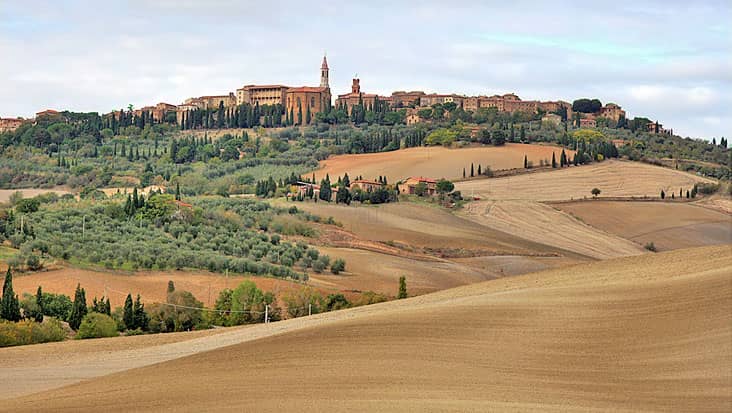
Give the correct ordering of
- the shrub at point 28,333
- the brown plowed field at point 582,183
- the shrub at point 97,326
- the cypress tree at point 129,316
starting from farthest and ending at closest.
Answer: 1. the brown plowed field at point 582,183
2. the cypress tree at point 129,316
3. the shrub at point 97,326
4. the shrub at point 28,333

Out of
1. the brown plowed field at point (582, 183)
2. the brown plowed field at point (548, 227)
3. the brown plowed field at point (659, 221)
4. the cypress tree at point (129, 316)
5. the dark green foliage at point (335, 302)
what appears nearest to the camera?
the cypress tree at point (129, 316)

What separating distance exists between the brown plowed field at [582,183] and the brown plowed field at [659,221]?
397 centimetres

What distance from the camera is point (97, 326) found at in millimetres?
50031

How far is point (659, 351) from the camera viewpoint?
29938 mm

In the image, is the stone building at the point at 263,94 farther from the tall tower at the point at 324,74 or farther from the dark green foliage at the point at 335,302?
the dark green foliage at the point at 335,302

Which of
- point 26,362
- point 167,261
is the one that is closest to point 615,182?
point 167,261

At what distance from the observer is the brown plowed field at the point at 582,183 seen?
332 feet

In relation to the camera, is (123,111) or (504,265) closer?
(504,265)

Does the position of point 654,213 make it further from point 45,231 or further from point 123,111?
point 123,111

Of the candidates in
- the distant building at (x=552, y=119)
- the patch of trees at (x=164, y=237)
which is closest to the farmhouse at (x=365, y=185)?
Answer: the patch of trees at (x=164, y=237)

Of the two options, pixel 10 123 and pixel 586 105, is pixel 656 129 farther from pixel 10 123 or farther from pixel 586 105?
pixel 10 123

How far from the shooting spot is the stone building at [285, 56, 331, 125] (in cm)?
16888

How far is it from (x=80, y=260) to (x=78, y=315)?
1632 cm

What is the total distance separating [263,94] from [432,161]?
6460 centimetres
